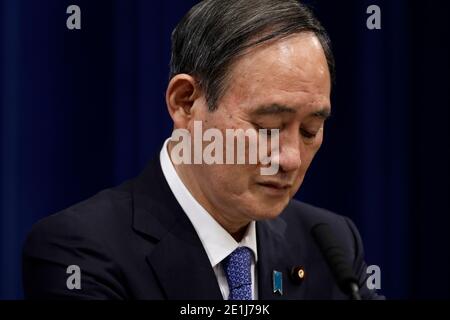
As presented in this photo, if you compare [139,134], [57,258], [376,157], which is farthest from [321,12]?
[57,258]

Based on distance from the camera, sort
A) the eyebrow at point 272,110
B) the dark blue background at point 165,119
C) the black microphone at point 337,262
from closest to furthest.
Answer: the black microphone at point 337,262, the eyebrow at point 272,110, the dark blue background at point 165,119

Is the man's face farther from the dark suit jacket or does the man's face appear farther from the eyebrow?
the dark suit jacket

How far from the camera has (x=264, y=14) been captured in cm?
126

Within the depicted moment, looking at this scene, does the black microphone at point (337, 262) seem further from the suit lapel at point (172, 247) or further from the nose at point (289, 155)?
the suit lapel at point (172, 247)

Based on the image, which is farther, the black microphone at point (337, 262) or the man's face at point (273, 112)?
A: the man's face at point (273, 112)

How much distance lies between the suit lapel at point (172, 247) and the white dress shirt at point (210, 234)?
0.01m

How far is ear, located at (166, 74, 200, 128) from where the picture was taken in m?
1.31

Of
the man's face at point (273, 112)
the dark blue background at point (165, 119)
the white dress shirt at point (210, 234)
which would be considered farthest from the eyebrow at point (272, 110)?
the dark blue background at point (165, 119)

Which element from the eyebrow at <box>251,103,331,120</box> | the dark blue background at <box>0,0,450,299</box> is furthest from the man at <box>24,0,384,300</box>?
the dark blue background at <box>0,0,450,299</box>

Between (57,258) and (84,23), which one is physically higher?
(84,23)

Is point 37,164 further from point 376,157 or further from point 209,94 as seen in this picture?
point 376,157

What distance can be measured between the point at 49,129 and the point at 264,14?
2.19 ft

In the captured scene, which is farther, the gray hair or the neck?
the neck

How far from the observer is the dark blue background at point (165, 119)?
1.69m
